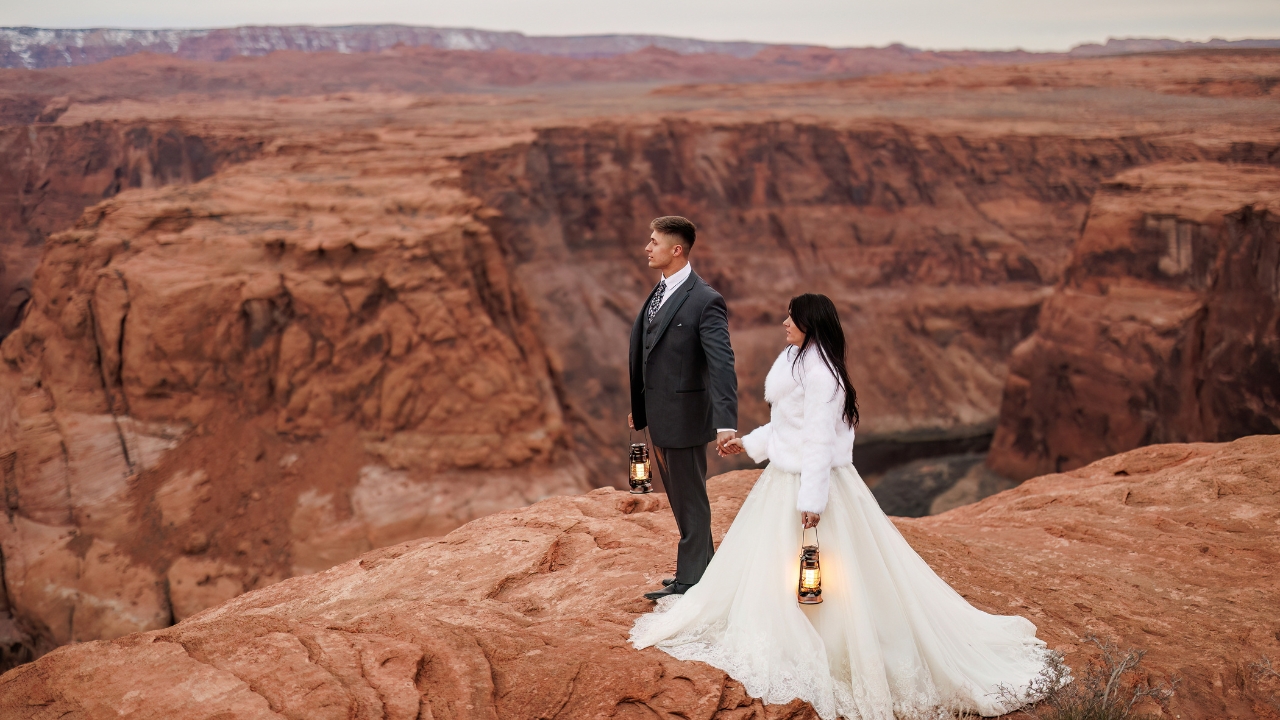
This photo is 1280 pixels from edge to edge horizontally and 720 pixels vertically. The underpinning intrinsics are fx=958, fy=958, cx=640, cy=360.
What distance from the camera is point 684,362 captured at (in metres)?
5.20

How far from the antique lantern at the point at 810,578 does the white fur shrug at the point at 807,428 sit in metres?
0.21

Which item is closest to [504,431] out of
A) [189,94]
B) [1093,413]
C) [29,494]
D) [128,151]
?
[29,494]

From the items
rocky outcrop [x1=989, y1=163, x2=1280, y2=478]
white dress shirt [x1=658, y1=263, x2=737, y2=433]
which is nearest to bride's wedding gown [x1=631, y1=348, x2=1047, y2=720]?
white dress shirt [x1=658, y1=263, x2=737, y2=433]

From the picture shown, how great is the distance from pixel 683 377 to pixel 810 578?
1.36 m

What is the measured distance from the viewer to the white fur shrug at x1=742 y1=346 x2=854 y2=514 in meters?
4.37

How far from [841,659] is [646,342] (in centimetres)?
194

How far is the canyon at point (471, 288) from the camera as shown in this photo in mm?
19391

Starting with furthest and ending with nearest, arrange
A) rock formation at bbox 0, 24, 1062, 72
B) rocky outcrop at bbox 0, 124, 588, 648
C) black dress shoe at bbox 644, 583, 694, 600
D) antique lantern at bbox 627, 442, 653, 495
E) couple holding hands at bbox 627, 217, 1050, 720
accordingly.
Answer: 1. rock formation at bbox 0, 24, 1062, 72
2. rocky outcrop at bbox 0, 124, 588, 648
3. antique lantern at bbox 627, 442, 653, 495
4. black dress shoe at bbox 644, 583, 694, 600
5. couple holding hands at bbox 627, 217, 1050, 720

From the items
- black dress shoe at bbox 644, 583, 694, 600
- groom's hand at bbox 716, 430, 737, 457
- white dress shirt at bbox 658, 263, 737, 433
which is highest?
white dress shirt at bbox 658, 263, 737, 433

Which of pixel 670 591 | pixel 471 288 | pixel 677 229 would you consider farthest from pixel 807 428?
pixel 471 288

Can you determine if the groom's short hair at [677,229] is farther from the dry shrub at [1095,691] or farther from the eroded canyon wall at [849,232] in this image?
the eroded canyon wall at [849,232]

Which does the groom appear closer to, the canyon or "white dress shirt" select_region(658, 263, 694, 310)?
"white dress shirt" select_region(658, 263, 694, 310)

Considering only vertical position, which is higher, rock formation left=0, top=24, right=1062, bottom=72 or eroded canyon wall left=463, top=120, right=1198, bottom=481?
rock formation left=0, top=24, right=1062, bottom=72

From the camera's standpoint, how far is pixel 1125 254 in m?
22.9
